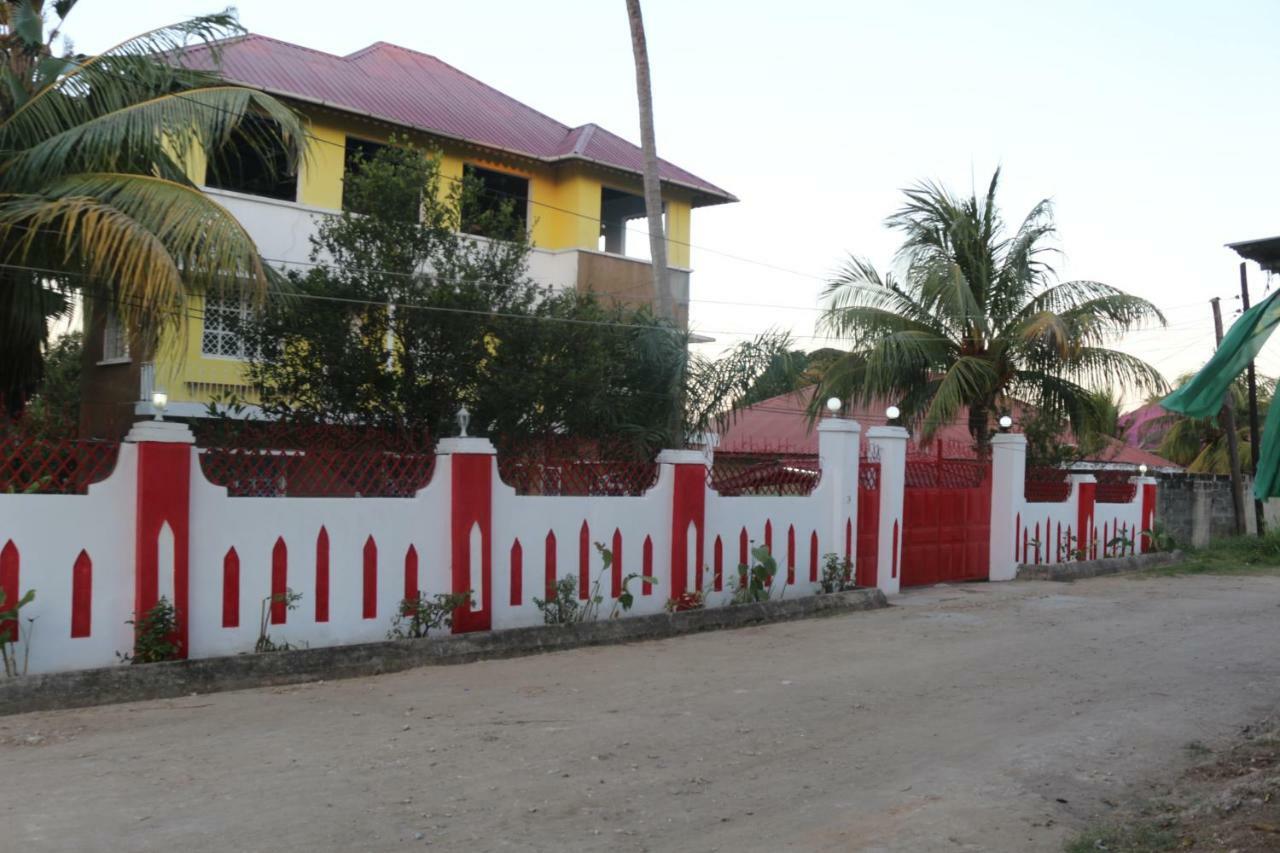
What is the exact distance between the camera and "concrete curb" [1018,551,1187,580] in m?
18.1

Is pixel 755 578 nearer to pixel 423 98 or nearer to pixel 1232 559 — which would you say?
pixel 1232 559

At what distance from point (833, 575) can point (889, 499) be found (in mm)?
1702

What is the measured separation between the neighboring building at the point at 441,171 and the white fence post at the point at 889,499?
19.0 feet

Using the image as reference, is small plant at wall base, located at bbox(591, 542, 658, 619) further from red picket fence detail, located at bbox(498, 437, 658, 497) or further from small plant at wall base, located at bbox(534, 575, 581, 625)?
red picket fence detail, located at bbox(498, 437, 658, 497)

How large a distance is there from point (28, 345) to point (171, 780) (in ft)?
21.7

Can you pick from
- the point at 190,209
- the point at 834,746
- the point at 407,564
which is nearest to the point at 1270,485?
the point at 834,746

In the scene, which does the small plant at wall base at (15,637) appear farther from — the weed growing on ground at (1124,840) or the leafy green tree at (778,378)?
the leafy green tree at (778,378)

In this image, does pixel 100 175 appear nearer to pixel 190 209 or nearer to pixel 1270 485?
pixel 190 209

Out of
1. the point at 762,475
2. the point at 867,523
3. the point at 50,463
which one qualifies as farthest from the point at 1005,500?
the point at 50,463

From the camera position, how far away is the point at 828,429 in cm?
1485

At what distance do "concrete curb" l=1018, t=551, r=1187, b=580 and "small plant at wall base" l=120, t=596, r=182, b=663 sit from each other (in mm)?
12975

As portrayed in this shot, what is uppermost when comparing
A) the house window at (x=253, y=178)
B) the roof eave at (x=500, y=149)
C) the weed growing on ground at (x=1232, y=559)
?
the roof eave at (x=500, y=149)

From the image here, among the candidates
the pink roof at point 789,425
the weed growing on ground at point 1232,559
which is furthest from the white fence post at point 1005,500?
the pink roof at point 789,425

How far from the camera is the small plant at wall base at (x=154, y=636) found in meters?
8.62
